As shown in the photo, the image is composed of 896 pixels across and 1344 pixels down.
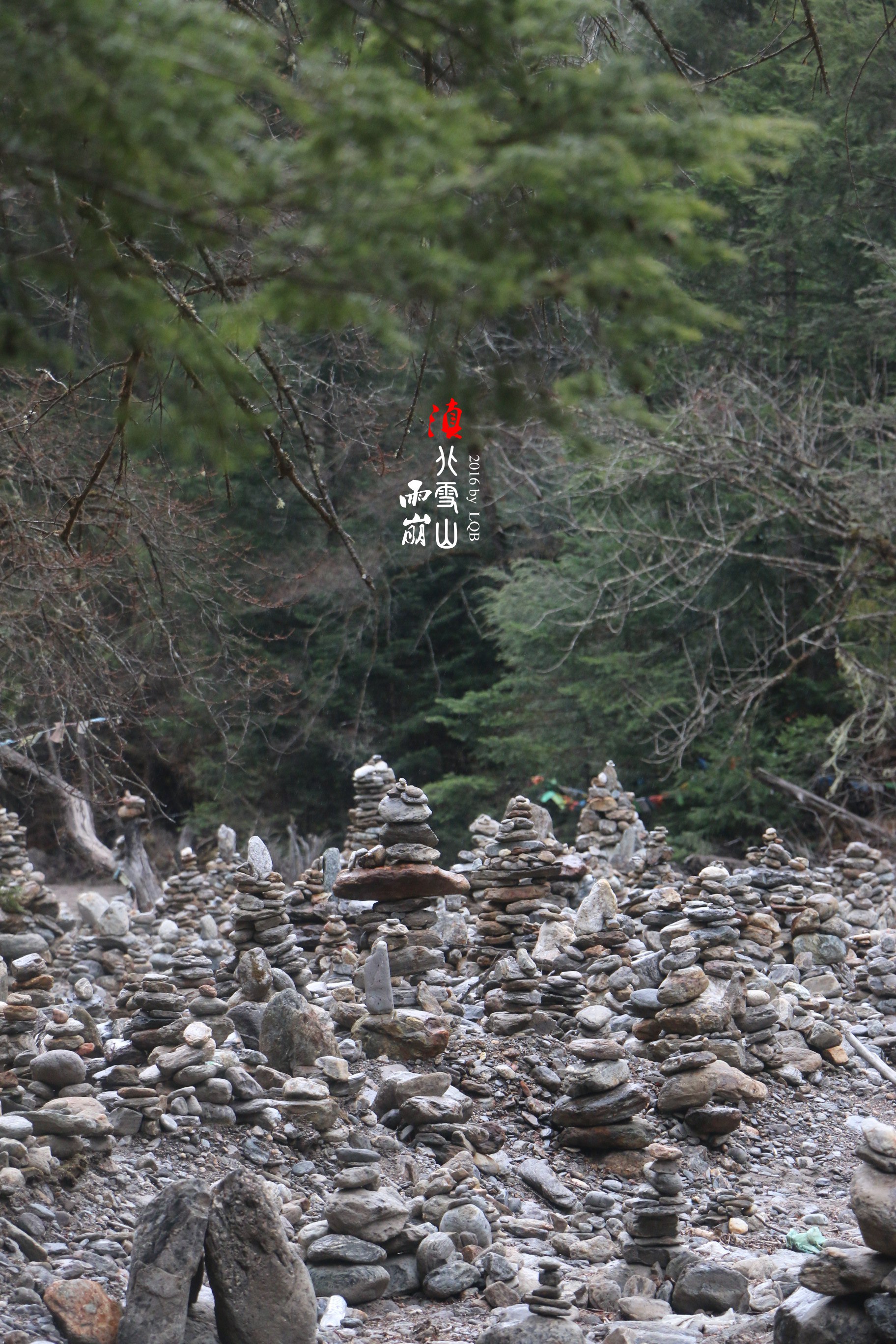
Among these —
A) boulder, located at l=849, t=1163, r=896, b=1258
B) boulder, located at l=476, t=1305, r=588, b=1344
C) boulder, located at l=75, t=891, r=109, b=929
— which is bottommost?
boulder, located at l=75, t=891, r=109, b=929

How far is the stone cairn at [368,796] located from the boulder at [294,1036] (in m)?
5.67

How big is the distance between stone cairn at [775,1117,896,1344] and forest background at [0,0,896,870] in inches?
90.6

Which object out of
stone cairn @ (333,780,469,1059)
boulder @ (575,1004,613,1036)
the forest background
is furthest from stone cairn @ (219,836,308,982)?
boulder @ (575,1004,613,1036)

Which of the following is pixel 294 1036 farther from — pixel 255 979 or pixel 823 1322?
pixel 823 1322

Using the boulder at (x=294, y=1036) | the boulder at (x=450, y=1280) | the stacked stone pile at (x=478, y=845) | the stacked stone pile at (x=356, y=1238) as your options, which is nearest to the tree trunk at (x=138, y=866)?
the stacked stone pile at (x=478, y=845)

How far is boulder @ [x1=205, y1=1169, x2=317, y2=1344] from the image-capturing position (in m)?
3.55

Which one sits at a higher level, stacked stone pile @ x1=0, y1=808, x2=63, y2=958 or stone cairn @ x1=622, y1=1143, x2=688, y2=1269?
stone cairn @ x1=622, y1=1143, x2=688, y2=1269

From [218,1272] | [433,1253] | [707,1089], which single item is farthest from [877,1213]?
[707,1089]

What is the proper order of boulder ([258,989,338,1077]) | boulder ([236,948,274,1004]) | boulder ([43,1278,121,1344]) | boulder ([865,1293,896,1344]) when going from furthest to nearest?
boulder ([236,948,274,1004]) → boulder ([258,989,338,1077]) → boulder ([865,1293,896,1344]) → boulder ([43,1278,121,1344])

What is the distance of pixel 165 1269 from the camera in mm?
3547

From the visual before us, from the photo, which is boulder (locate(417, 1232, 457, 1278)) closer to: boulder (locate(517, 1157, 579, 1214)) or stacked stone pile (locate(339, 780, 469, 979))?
boulder (locate(517, 1157, 579, 1214))

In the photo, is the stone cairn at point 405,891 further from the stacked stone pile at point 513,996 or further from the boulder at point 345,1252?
the boulder at point 345,1252

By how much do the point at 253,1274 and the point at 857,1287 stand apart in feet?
5.71

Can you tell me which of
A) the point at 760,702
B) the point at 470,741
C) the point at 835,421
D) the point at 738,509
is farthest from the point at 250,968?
the point at 470,741
